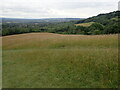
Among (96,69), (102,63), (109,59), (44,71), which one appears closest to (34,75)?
(44,71)

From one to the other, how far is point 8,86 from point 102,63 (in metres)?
4.49

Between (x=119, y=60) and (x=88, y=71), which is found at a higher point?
(x=119, y=60)

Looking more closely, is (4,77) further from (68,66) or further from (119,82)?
(119,82)

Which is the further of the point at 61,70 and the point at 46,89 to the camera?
the point at 61,70

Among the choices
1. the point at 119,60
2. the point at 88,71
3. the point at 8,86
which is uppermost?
the point at 119,60

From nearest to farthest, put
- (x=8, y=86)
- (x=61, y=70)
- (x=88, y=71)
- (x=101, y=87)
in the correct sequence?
(x=101, y=87) → (x=8, y=86) → (x=88, y=71) → (x=61, y=70)

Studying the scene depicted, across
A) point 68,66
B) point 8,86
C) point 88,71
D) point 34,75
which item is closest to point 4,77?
point 8,86

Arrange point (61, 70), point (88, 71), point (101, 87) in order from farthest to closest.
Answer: point (61, 70) < point (88, 71) < point (101, 87)

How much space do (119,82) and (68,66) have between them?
2.61 metres

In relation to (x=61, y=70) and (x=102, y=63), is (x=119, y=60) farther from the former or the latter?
(x=61, y=70)

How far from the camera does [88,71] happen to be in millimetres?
5641

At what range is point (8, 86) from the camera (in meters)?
4.93

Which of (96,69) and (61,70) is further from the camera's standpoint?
(61,70)

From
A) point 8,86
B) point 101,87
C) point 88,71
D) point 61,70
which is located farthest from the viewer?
point 61,70
